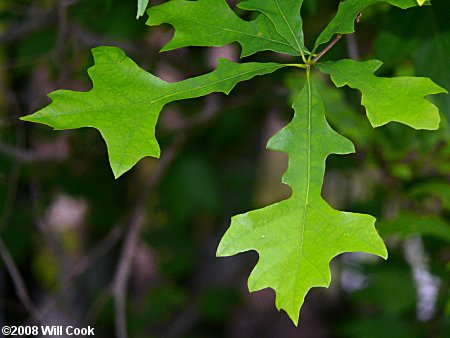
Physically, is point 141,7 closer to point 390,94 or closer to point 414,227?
point 390,94

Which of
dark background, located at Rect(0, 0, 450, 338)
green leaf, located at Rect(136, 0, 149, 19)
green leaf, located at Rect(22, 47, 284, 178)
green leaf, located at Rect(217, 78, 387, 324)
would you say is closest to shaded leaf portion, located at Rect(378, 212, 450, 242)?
dark background, located at Rect(0, 0, 450, 338)

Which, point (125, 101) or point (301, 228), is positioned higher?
point (125, 101)

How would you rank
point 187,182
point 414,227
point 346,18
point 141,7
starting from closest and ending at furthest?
1. point 141,7
2. point 346,18
3. point 414,227
4. point 187,182

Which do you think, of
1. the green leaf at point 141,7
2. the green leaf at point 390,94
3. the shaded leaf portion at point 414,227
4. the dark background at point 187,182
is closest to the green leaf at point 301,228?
the green leaf at point 390,94

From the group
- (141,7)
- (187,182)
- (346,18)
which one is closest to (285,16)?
(346,18)

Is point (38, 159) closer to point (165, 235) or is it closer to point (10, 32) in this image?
point (10, 32)

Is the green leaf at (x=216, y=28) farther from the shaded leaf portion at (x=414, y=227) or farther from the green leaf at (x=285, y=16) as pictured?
the shaded leaf portion at (x=414, y=227)
